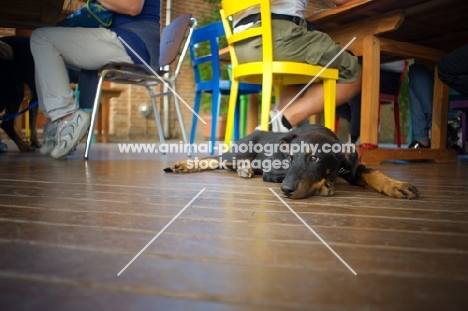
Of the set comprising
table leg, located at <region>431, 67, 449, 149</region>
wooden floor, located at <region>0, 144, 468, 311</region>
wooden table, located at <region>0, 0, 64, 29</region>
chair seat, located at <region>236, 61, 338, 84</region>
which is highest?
wooden table, located at <region>0, 0, 64, 29</region>

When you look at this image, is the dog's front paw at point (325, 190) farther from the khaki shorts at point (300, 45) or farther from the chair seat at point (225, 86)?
the chair seat at point (225, 86)

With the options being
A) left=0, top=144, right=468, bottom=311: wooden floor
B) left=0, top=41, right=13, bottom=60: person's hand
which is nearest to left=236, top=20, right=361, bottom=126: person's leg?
left=0, top=144, right=468, bottom=311: wooden floor

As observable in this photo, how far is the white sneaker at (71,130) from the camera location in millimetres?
2672

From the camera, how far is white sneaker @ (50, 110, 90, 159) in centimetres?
267

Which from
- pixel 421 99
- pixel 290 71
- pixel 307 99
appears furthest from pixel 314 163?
pixel 421 99

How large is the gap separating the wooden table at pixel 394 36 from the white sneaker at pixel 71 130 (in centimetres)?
192

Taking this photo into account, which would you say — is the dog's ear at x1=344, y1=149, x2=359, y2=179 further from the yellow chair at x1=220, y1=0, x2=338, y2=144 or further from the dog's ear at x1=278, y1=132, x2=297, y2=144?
the yellow chair at x1=220, y1=0, x2=338, y2=144

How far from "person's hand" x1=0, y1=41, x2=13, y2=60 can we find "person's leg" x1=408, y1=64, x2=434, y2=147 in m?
3.52

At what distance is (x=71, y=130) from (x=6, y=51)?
113 cm

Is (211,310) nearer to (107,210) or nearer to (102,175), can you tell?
(107,210)

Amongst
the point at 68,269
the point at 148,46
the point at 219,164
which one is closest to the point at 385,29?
the point at 219,164

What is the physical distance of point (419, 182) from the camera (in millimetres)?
1962

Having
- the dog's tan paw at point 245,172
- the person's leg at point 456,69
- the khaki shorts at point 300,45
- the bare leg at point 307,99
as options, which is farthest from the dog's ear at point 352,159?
the person's leg at point 456,69

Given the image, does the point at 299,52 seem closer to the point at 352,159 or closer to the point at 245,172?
the point at 245,172
